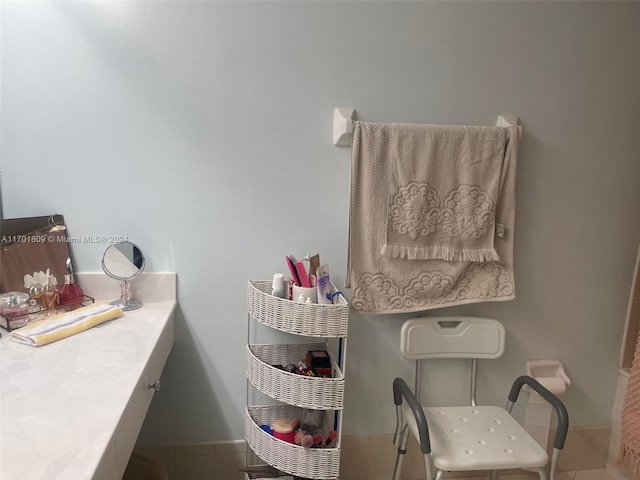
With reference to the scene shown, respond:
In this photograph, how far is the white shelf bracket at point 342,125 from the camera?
139 centimetres

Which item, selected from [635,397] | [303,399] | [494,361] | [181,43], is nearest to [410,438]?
[494,361]

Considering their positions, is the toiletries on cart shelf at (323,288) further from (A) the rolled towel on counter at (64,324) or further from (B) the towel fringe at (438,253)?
(A) the rolled towel on counter at (64,324)

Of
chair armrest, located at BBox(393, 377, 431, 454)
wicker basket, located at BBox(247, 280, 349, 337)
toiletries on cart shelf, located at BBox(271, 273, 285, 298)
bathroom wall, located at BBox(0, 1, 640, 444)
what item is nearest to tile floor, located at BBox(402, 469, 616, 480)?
bathroom wall, located at BBox(0, 1, 640, 444)

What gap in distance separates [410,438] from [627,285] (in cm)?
100

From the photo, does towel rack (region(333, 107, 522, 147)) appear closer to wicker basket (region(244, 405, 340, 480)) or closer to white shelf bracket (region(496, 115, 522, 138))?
white shelf bracket (region(496, 115, 522, 138))

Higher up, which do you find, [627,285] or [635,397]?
[627,285]

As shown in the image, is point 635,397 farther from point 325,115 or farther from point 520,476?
point 325,115

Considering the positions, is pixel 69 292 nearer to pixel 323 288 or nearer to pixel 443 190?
pixel 323 288

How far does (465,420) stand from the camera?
148 centimetres

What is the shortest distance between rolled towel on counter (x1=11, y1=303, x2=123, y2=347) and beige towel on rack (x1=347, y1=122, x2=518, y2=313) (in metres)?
0.73

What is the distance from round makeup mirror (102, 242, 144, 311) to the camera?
4.54ft

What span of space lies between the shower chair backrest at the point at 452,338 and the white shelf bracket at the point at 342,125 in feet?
2.09

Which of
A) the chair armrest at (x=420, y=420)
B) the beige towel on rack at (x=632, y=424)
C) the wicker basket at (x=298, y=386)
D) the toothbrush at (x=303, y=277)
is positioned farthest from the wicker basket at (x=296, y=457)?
the beige towel on rack at (x=632, y=424)

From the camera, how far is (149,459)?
4.72 feet
